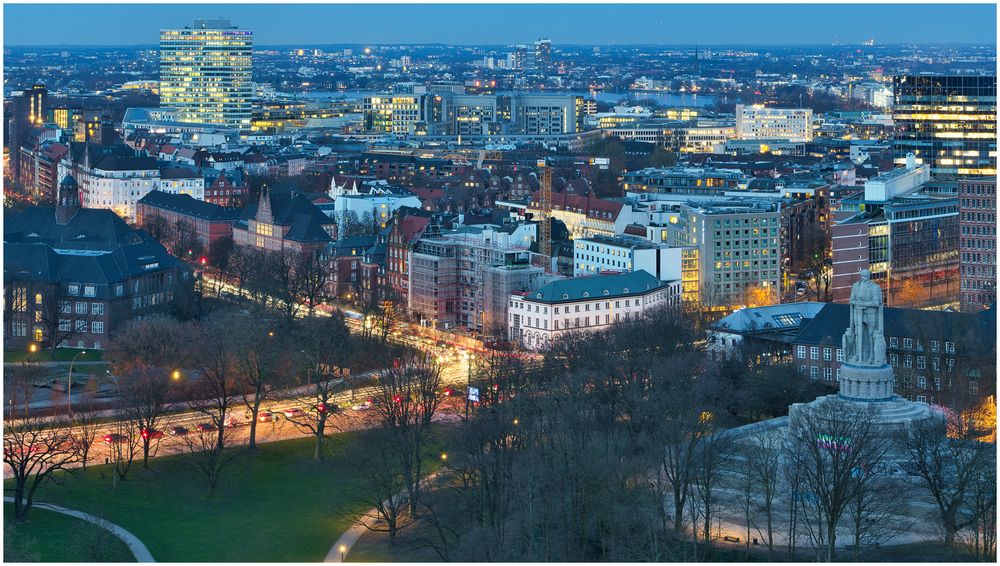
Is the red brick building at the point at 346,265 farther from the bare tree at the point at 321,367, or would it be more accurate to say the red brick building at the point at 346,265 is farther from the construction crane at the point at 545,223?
the bare tree at the point at 321,367

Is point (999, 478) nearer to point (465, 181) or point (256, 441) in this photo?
point (256, 441)

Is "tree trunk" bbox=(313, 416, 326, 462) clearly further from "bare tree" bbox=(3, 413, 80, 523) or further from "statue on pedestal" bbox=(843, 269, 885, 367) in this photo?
"statue on pedestal" bbox=(843, 269, 885, 367)

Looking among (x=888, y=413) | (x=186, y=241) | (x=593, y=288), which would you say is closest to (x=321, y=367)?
(x=593, y=288)

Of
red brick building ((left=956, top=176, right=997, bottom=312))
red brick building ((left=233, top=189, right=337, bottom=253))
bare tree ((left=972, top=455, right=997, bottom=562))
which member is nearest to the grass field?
bare tree ((left=972, top=455, right=997, bottom=562))

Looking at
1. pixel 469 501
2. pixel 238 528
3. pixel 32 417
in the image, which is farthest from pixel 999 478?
pixel 32 417

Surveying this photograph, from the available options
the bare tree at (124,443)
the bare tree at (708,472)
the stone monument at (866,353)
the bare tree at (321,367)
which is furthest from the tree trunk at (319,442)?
the stone monument at (866,353)

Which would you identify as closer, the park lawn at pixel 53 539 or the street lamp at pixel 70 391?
the park lawn at pixel 53 539
